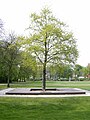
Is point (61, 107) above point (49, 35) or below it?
below

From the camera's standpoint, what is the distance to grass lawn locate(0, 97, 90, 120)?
639 inches

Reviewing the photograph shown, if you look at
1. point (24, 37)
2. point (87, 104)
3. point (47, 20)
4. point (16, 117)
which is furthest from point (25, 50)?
point (16, 117)

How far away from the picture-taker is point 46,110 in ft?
61.5

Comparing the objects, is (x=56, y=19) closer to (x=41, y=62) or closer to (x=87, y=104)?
(x=41, y=62)

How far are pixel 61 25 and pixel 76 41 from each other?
2.75 metres

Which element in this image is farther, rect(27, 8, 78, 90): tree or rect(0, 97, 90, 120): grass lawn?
rect(27, 8, 78, 90): tree

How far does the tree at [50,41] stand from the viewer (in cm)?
3578

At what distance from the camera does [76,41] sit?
36938mm

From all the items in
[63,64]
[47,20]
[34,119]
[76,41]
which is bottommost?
[34,119]

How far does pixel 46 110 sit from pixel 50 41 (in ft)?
61.0

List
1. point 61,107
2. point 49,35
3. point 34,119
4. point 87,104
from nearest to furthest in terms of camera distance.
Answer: point 34,119 → point 61,107 → point 87,104 → point 49,35

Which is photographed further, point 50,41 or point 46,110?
point 50,41

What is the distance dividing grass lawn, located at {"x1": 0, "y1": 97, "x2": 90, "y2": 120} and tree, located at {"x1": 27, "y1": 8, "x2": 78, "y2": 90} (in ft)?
46.5

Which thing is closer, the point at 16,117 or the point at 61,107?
the point at 16,117
